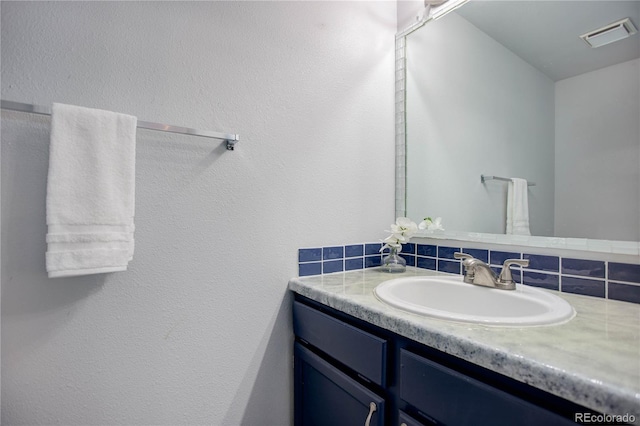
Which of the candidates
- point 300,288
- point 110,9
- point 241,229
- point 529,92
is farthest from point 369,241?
point 110,9

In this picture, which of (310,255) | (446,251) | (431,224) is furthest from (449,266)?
(310,255)

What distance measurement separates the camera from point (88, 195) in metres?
0.75

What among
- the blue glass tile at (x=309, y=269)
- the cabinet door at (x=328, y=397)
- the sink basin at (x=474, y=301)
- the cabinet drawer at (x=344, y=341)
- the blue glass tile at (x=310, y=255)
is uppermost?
the blue glass tile at (x=310, y=255)

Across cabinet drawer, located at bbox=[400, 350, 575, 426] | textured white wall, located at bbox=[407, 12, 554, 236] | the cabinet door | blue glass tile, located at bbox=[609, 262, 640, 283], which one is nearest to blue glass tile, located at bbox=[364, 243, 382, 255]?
textured white wall, located at bbox=[407, 12, 554, 236]

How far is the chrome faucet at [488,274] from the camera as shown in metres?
0.94

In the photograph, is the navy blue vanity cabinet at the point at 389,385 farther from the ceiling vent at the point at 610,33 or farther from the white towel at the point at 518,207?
the ceiling vent at the point at 610,33

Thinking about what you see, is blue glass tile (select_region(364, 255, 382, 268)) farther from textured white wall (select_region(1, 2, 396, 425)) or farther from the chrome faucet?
the chrome faucet

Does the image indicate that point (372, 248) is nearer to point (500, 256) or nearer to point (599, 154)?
point (500, 256)

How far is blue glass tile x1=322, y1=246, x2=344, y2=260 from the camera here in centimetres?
121

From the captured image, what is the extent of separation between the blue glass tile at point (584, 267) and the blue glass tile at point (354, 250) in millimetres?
687

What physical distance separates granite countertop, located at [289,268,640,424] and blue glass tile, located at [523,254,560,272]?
95mm

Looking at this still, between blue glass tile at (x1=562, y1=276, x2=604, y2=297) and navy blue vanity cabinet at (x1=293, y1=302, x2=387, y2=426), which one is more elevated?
blue glass tile at (x1=562, y1=276, x2=604, y2=297)

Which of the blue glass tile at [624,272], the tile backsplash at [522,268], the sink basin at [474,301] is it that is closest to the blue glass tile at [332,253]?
the tile backsplash at [522,268]

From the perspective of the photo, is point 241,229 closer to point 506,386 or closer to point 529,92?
point 506,386
